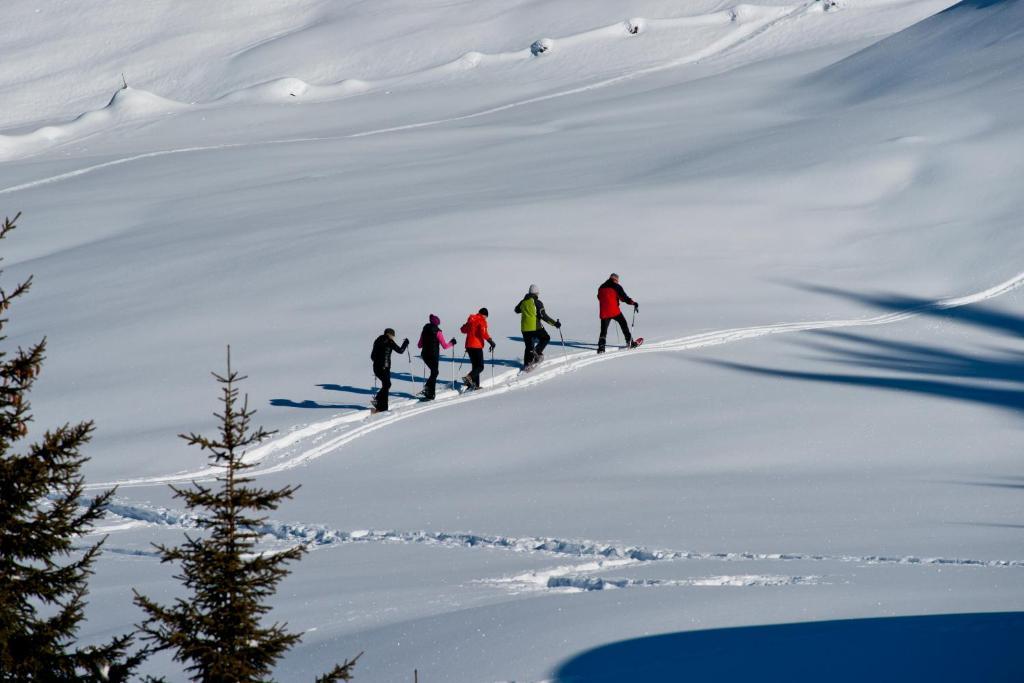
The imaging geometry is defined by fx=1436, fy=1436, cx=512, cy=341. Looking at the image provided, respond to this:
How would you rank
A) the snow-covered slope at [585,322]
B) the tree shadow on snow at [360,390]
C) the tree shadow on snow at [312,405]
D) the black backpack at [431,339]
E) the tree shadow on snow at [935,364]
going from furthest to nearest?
1. the tree shadow on snow at [360,390]
2. the black backpack at [431,339]
3. the tree shadow on snow at [312,405]
4. the tree shadow on snow at [935,364]
5. the snow-covered slope at [585,322]

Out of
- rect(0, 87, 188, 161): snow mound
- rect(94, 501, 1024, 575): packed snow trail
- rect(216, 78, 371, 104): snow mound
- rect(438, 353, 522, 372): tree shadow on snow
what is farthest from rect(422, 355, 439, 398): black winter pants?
rect(216, 78, 371, 104): snow mound

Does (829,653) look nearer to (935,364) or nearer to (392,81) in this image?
(935,364)

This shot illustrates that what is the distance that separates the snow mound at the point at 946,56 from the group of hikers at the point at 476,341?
67.8 feet

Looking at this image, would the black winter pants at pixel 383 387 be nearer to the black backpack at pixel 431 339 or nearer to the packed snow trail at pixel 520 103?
the black backpack at pixel 431 339

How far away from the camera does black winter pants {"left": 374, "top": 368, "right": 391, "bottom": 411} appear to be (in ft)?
71.4

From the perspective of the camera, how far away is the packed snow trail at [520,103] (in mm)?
51406

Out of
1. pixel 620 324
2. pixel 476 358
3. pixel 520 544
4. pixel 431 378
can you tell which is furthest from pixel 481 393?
pixel 520 544

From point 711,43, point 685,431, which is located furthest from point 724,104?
point 685,431

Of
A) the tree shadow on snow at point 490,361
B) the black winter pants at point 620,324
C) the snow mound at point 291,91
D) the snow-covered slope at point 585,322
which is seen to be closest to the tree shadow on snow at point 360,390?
the snow-covered slope at point 585,322

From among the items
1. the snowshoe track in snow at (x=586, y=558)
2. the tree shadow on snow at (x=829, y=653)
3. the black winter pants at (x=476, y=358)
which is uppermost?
the black winter pants at (x=476, y=358)

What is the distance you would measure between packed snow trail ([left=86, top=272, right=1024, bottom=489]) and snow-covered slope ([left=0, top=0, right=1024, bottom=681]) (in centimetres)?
9

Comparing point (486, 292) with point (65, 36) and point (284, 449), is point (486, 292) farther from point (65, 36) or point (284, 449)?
point (65, 36)

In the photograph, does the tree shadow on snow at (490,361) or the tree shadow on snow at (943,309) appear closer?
the tree shadow on snow at (490,361)

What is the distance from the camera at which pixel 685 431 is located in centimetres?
1895
